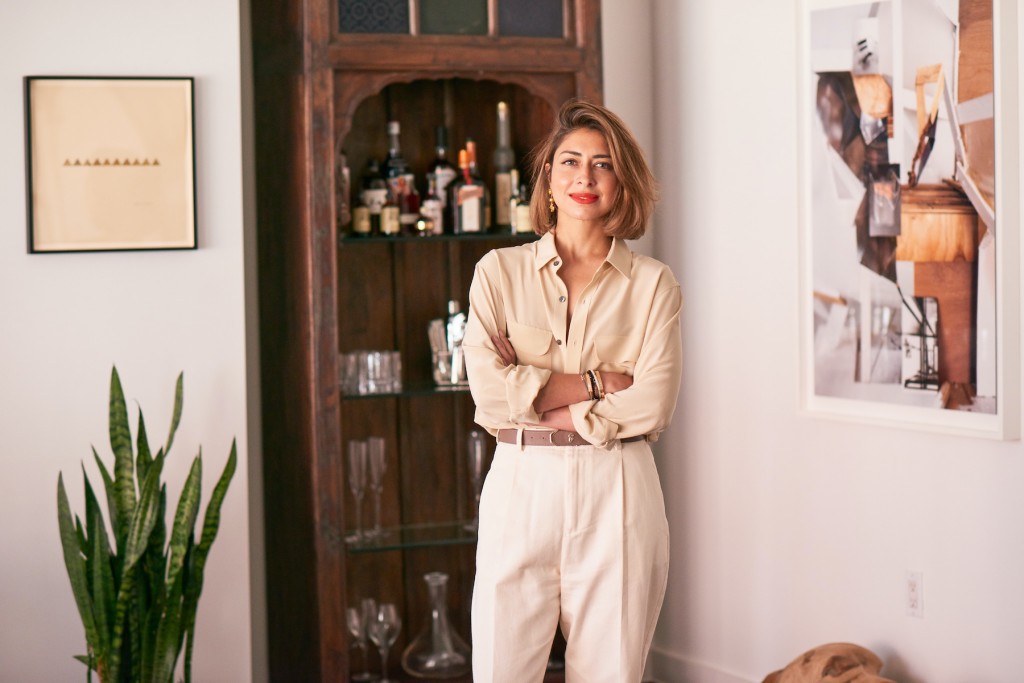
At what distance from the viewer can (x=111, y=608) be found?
296 cm

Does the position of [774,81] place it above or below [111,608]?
above

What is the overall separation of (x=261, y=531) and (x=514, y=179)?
1.44 meters

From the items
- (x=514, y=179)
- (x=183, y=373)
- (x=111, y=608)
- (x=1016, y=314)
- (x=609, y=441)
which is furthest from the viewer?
(x=514, y=179)

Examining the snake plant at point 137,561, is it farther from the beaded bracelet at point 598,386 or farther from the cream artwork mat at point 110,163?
the beaded bracelet at point 598,386


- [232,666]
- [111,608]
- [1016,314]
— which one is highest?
[1016,314]

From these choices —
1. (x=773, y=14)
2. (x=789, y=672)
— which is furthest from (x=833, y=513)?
(x=773, y=14)

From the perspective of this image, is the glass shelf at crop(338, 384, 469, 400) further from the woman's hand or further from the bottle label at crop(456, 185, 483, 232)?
the woman's hand

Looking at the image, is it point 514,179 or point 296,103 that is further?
point 514,179

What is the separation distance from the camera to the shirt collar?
8.10 feet

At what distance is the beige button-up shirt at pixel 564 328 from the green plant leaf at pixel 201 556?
0.94 m

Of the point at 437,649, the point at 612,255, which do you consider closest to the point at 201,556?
the point at 437,649

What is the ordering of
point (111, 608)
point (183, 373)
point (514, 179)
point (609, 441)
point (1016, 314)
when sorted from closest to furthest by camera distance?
point (609, 441) → point (1016, 314) → point (111, 608) → point (183, 373) → point (514, 179)

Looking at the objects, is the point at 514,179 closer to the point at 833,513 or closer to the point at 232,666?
the point at 833,513

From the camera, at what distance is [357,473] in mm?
3457
